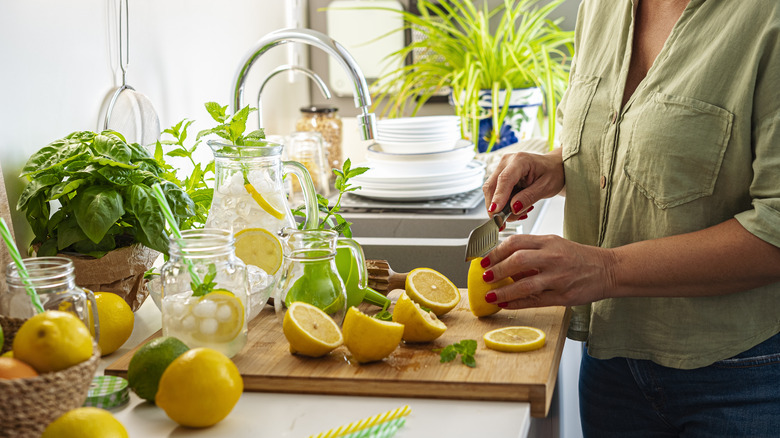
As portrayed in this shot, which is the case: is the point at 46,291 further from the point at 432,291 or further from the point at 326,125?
the point at 326,125

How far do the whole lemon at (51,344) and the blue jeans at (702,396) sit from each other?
0.81 meters

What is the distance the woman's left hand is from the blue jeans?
8.3 inches

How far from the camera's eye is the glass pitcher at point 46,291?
0.86m

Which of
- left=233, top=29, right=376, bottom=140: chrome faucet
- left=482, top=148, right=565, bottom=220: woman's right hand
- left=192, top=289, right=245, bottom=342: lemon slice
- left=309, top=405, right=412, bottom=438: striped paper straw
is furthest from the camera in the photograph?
left=233, top=29, right=376, bottom=140: chrome faucet

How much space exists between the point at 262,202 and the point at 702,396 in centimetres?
70

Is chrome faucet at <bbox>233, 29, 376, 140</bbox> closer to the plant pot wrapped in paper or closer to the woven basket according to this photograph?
the plant pot wrapped in paper

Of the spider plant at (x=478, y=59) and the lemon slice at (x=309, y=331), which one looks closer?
the lemon slice at (x=309, y=331)

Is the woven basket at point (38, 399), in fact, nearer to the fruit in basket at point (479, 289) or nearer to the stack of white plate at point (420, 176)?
the fruit in basket at point (479, 289)

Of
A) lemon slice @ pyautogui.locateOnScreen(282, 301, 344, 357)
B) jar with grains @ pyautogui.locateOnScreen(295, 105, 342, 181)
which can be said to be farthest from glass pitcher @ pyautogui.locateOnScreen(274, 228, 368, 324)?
jar with grains @ pyautogui.locateOnScreen(295, 105, 342, 181)

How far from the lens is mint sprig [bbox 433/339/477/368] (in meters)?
0.95

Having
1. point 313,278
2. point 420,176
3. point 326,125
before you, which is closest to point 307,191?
point 313,278

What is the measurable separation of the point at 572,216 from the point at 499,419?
0.52m

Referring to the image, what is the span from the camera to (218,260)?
→ 3.16 ft

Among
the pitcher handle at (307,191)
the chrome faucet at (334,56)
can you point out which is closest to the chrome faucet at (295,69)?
the chrome faucet at (334,56)
